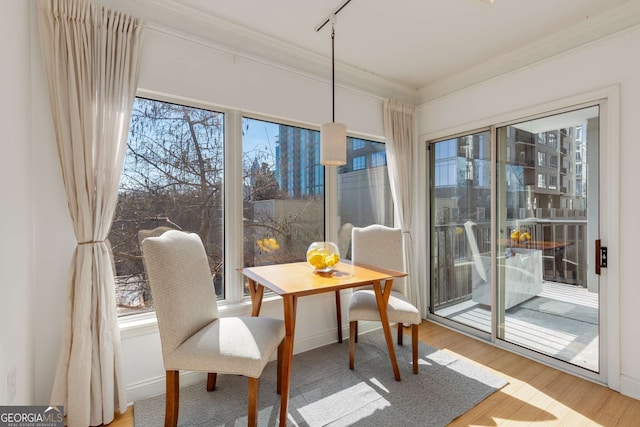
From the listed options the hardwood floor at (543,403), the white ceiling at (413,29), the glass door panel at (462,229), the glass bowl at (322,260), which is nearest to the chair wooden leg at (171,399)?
the hardwood floor at (543,403)

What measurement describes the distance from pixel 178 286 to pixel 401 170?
253cm

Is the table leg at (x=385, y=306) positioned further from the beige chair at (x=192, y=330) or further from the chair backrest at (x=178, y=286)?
the chair backrest at (x=178, y=286)

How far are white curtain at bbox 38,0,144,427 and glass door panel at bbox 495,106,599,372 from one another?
316 centimetres

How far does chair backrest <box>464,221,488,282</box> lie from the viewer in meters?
3.04

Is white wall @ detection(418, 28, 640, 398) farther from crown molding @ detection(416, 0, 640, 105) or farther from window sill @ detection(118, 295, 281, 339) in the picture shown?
window sill @ detection(118, 295, 281, 339)

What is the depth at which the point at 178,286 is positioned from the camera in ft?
5.71

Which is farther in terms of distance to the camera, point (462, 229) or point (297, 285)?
point (462, 229)

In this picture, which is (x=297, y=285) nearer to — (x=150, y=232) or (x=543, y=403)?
(x=150, y=232)

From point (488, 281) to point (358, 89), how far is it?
233cm

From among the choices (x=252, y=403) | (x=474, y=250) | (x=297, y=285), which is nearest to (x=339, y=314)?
(x=297, y=285)

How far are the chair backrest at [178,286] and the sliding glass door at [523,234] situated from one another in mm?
2552

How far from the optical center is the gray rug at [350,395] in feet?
6.04

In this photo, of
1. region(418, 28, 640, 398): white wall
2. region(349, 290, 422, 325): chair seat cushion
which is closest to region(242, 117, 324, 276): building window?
region(349, 290, 422, 325): chair seat cushion

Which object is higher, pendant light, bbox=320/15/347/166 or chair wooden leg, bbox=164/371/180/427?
pendant light, bbox=320/15/347/166
